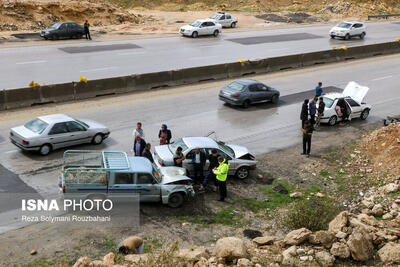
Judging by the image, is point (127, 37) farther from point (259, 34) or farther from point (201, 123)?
point (201, 123)

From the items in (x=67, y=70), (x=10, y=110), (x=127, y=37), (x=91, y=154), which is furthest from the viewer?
(x=127, y=37)

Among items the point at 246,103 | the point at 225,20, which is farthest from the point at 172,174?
the point at 225,20

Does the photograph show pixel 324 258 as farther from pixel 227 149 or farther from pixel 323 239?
pixel 227 149

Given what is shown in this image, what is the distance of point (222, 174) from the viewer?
15.1m

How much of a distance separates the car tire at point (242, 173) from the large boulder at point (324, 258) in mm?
5592

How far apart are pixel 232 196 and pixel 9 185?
6.87 m

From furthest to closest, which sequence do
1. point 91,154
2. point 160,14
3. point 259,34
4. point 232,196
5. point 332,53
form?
point 160,14 < point 259,34 < point 332,53 < point 232,196 < point 91,154

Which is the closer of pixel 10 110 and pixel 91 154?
pixel 91 154

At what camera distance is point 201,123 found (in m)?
21.9

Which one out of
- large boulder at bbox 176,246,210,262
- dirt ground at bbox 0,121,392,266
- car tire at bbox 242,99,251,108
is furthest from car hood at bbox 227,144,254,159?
car tire at bbox 242,99,251,108

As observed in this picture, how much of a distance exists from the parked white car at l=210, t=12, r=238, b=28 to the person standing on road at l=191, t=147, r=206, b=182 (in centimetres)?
3348

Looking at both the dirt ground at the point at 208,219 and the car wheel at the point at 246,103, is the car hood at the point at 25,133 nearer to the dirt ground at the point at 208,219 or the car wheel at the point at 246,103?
the dirt ground at the point at 208,219

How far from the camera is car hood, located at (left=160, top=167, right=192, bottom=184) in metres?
14.6

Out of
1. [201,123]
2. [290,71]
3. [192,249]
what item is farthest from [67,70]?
A: [192,249]
